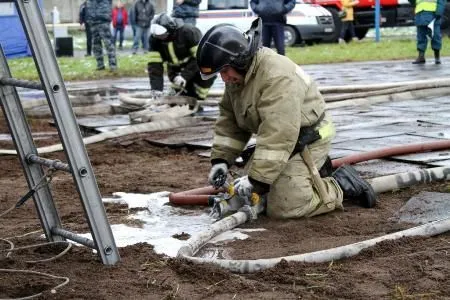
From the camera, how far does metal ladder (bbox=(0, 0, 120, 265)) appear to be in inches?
153

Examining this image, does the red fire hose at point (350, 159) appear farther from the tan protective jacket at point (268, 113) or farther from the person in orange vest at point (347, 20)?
the person in orange vest at point (347, 20)

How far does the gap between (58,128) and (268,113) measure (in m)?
1.42

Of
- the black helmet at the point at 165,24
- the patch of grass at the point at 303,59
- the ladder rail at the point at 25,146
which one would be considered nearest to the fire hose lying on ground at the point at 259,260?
the ladder rail at the point at 25,146

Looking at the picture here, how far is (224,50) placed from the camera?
4.94 meters

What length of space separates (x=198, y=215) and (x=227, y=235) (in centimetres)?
66

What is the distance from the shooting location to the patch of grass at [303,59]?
17.7 metres

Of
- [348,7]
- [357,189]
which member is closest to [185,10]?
[348,7]

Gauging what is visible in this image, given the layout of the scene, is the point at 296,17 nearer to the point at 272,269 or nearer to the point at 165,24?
the point at 165,24

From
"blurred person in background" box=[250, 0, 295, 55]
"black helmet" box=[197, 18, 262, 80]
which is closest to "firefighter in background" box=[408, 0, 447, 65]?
"blurred person in background" box=[250, 0, 295, 55]

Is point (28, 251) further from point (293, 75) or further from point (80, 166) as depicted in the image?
point (293, 75)

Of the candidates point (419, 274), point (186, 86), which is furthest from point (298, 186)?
point (186, 86)

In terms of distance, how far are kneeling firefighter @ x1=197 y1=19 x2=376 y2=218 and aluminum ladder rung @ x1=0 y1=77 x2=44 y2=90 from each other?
117cm

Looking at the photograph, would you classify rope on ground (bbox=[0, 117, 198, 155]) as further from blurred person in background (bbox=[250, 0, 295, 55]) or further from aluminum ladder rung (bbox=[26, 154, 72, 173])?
blurred person in background (bbox=[250, 0, 295, 55])

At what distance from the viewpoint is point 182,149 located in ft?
26.8
